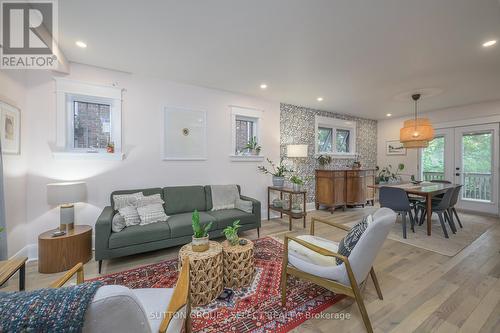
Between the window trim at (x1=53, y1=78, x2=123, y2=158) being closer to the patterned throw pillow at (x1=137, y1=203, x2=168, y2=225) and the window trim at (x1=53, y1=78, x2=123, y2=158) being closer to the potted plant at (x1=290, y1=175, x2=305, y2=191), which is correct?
the patterned throw pillow at (x1=137, y1=203, x2=168, y2=225)

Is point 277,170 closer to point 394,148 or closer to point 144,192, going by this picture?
point 144,192

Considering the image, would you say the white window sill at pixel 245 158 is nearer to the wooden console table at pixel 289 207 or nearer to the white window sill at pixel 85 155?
the wooden console table at pixel 289 207

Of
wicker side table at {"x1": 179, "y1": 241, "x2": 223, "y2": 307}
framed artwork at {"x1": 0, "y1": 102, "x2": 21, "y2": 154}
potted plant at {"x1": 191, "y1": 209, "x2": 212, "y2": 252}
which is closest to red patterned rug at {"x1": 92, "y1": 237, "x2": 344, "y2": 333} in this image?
wicker side table at {"x1": 179, "y1": 241, "x2": 223, "y2": 307}

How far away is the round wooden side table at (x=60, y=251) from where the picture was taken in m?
2.28

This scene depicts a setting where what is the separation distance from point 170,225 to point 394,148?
6.69 metres

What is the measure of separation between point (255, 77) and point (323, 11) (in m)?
1.59

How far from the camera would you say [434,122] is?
5512mm

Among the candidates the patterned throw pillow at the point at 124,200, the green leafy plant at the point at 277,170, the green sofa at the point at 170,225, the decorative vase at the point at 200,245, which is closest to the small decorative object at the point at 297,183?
the green leafy plant at the point at 277,170

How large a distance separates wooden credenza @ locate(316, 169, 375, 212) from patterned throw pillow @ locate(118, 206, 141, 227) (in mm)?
4067

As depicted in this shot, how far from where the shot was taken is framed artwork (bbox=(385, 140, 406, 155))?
616cm

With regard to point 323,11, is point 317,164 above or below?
below

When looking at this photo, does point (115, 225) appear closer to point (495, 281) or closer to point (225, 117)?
point (225, 117)

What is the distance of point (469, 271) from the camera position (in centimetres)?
238

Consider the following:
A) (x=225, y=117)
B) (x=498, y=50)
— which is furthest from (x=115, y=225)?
(x=498, y=50)
